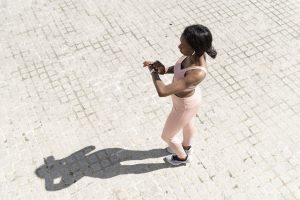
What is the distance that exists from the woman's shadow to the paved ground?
18 mm

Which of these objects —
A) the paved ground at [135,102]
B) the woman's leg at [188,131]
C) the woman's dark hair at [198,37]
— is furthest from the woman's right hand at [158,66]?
the paved ground at [135,102]

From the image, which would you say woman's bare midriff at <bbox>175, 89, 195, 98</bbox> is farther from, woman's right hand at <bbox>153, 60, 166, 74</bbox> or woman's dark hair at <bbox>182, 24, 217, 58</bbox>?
woman's dark hair at <bbox>182, 24, 217, 58</bbox>

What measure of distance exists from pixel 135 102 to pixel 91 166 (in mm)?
1470

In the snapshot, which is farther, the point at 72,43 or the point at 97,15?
the point at 97,15

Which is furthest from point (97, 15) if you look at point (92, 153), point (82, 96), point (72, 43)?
point (92, 153)

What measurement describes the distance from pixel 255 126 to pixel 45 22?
523 cm

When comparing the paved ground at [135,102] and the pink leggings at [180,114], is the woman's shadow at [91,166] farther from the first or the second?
the pink leggings at [180,114]

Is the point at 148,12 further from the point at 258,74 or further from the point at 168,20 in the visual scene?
the point at 258,74

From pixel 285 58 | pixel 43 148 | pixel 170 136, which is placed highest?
pixel 170 136

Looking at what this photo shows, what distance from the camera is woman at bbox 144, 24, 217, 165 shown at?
11.9 feet

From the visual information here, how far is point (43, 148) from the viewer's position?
18.5ft

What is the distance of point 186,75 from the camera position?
152 inches

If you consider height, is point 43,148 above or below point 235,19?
below

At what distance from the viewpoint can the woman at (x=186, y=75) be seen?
3.63 meters
